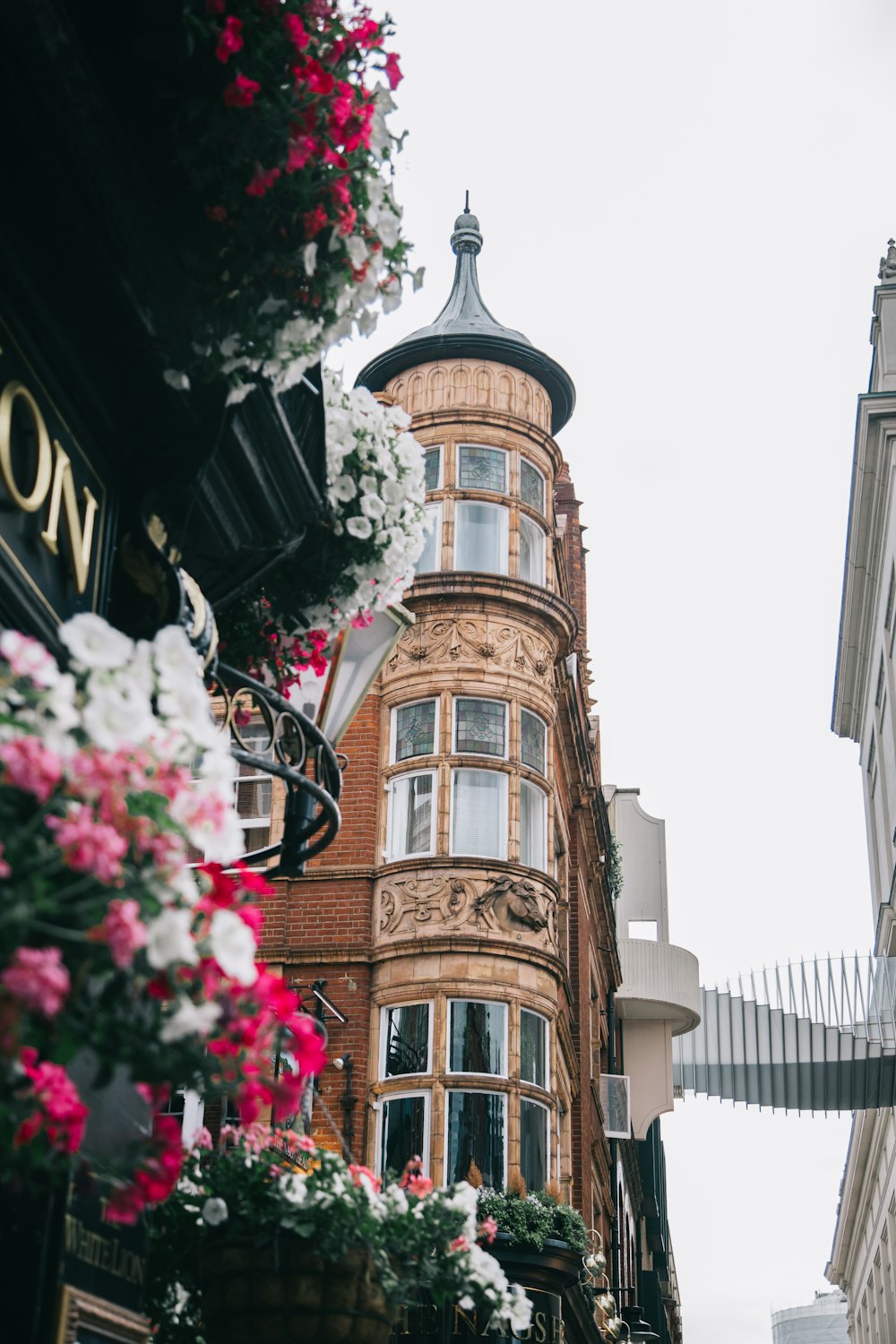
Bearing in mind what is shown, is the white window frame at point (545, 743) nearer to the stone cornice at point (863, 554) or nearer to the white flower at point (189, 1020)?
the white flower at point (189, 1020)

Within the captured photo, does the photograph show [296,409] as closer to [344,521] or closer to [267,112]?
[344,521]

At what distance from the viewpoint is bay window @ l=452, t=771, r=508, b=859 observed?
20.1 m

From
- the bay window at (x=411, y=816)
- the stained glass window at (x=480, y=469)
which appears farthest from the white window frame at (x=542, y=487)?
the bay window at (x=411, y=816)

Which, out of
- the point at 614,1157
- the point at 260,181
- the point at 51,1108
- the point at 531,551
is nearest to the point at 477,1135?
the point at 531,551

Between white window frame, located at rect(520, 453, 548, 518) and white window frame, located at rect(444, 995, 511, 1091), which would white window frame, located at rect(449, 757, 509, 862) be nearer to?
white window frame, located at rect(444, 995, 511, 1091)

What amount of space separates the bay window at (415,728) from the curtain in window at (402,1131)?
13.9 ft

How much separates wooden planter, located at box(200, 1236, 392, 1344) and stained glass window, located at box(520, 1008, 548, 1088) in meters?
12.8

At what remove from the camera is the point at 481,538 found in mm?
21969

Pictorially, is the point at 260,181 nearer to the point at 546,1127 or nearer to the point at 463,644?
the point at 463,644

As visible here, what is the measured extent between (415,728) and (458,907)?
97.6 inches

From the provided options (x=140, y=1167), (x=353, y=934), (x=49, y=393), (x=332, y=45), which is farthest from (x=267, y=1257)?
(x=353, y=934)

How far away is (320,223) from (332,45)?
2.11 ft

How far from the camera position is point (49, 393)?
616 centimetres

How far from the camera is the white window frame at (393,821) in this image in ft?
65.7
